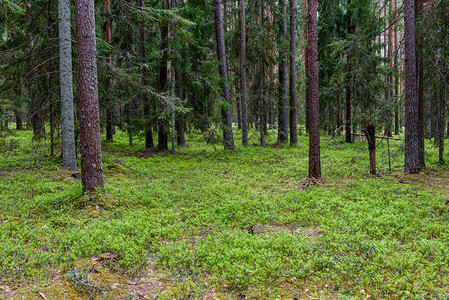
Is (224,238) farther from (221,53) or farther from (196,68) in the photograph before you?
(221,53)

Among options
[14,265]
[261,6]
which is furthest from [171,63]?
[14,265]

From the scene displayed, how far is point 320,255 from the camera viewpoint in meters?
4.65

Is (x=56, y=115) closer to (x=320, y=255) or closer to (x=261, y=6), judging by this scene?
(x=320, y=255)

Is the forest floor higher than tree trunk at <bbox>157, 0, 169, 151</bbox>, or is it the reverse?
tree trunk at <bbox>157, 0, 169, 151</bbox>

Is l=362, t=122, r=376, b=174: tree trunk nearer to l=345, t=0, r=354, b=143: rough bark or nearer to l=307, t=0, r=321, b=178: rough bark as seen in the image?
l=307, t=0, r=321, b=178: rough bark

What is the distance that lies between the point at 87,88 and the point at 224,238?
15.1 feet

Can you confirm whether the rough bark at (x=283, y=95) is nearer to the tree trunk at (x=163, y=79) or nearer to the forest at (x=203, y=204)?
the forest at (x=203, y=204)

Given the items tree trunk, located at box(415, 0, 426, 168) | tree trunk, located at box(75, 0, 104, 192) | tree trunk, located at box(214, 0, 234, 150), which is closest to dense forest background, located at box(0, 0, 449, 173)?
tree trunk, located at box(415, 0, 426, 168)

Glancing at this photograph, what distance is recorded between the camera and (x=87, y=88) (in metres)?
6.71

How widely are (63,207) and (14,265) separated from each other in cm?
253

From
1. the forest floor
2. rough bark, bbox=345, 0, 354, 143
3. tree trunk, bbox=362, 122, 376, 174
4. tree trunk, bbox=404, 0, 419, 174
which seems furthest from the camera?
rough bark, bbox=345, 0, 354, 143

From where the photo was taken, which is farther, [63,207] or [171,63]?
[171,63]

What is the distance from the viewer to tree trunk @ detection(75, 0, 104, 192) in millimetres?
6680

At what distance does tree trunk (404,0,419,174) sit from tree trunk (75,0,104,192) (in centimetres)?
990
